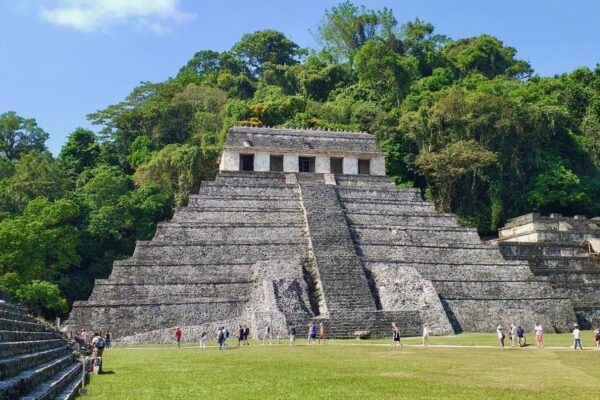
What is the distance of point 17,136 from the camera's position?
57.2 m

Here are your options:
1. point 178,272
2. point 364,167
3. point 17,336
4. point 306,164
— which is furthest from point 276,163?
point 17,336

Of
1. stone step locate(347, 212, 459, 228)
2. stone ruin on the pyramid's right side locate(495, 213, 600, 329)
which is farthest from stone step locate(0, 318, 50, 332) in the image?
stone ruin on the pyramid's right side locate(495, 213, 600, 329)

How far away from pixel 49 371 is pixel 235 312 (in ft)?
44.1

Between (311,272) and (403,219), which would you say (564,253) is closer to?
(403,219)

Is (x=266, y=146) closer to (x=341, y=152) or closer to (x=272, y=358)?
(x=341, y=152)

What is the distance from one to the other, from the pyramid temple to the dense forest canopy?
6.92 meters

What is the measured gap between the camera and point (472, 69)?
6544cm

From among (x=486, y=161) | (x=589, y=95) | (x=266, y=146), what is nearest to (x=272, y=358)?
(x=266, y=146)

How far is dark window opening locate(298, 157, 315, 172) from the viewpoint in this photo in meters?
37.2

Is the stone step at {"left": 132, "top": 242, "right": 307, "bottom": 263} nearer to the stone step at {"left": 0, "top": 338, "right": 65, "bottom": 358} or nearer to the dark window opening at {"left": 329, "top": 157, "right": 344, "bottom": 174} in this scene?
the dark window opening at {"left": 329, "top": 157, "right": 344, "bottom": 174}

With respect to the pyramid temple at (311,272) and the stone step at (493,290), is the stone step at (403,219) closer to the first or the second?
the pyramid temple at (311,272)

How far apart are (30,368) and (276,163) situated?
93.1ft

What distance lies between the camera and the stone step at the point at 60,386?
810 cm

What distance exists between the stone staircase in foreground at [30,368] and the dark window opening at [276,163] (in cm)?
2425
